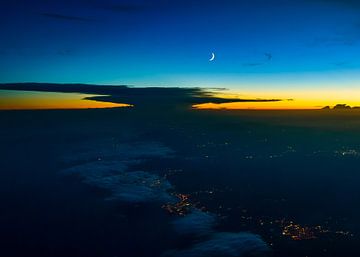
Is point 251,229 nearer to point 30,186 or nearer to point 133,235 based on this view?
point 133,235

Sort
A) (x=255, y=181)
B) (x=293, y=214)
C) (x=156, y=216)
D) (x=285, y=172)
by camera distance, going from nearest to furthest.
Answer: (x=156, y=216)
(x=293, y=214)
(x=255, y=181)
(x=285, y=172)

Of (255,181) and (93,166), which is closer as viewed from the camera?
(255,181)

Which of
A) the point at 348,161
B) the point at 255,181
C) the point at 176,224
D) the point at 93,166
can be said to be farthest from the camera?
the point at 348,161

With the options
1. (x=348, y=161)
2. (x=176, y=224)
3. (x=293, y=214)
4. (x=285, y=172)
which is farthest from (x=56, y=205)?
(x=348, y=161)

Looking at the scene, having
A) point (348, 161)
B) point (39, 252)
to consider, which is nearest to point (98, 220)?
point (39, 252)

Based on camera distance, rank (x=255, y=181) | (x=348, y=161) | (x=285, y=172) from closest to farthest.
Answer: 1. (x=255, y=181)
2. (x=285, y=172)
3. (x=348, y=161)

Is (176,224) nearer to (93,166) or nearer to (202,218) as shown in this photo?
(202,218)


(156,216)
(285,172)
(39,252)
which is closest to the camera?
(39,252)

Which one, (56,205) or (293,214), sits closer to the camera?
(293,214)

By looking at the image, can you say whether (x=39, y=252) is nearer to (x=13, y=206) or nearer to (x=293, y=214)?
(x=13, y=206)
